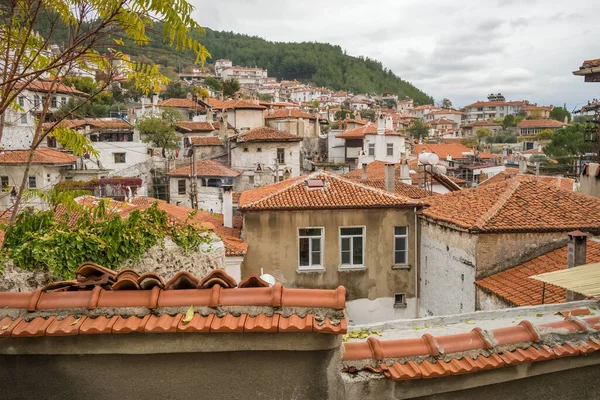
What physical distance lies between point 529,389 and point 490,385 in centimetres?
40

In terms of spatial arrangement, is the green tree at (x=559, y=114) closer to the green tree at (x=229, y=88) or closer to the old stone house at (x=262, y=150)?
the green tree at (x=229, y=88)

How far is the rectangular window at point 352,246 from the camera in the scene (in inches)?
625

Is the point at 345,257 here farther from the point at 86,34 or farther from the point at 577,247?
the point at 86,34

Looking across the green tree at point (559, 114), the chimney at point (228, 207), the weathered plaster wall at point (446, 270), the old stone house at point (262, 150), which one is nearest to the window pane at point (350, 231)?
the weathered plaster wall at point (446, 270)

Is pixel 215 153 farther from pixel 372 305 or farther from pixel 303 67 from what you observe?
pixel 303 67

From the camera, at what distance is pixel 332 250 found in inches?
623

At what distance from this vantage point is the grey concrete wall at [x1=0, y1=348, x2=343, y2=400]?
3312 millimetres

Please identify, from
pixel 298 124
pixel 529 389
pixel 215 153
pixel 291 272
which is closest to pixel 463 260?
pixel 291 272

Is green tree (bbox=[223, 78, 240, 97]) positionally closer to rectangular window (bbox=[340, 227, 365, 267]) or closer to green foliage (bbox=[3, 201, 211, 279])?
rectangular window (bbox=[340, 227, 365, 267])

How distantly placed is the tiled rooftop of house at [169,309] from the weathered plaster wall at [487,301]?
8.37 metres

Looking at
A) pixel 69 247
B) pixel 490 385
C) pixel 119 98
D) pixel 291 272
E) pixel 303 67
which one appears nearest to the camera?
pixel 490 385

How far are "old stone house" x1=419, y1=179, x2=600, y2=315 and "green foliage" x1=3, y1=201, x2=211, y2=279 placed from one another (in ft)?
29.1

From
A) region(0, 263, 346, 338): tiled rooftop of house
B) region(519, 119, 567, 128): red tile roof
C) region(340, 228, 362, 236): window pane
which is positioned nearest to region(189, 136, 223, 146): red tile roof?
region(340, 228, 362, 236): window pane

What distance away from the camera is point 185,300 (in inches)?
134
